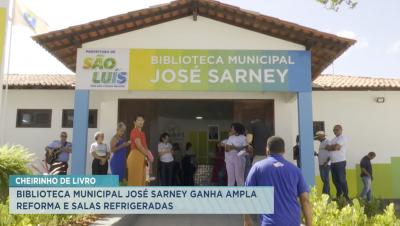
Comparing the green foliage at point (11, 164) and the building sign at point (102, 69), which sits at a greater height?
the building sign at point (102, 69)

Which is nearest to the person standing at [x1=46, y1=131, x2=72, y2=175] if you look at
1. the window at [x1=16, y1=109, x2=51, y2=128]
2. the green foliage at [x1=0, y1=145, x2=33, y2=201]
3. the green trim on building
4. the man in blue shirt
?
the window at [x1=16, y1=109, x2=51, y2=128]

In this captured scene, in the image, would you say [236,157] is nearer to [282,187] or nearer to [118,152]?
[118,152]

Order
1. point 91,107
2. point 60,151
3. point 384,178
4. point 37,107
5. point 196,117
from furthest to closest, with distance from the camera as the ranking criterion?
point 196,117
point 37,107
point 384,178
point 91,107
point 60,151

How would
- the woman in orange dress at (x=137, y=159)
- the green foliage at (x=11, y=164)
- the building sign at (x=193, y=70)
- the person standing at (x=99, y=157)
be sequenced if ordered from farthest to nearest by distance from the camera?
the person standing at (x=99, y=157) < the building sign at (x=193, y=70) < the woman in orange dress at (x=137, y=159) < the green foliage at (x=11, y=164)

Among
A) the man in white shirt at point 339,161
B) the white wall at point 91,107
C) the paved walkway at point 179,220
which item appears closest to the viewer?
the paved walkway at point 179,220

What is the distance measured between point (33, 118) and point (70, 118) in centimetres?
124

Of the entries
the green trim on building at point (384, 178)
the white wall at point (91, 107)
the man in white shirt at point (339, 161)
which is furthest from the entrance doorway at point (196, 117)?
the green trim on building at point (384, 178)

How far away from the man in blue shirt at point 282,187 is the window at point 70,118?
952 centimetres

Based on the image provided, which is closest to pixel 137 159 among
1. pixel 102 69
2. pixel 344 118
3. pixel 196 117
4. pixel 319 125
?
pixel 102 69

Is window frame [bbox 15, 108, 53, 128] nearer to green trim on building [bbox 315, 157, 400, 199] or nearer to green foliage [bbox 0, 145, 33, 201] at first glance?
green foliage [bbox 0, 145, 33, 201]

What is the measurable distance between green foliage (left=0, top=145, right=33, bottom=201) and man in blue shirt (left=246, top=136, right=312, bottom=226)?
4572 mm
